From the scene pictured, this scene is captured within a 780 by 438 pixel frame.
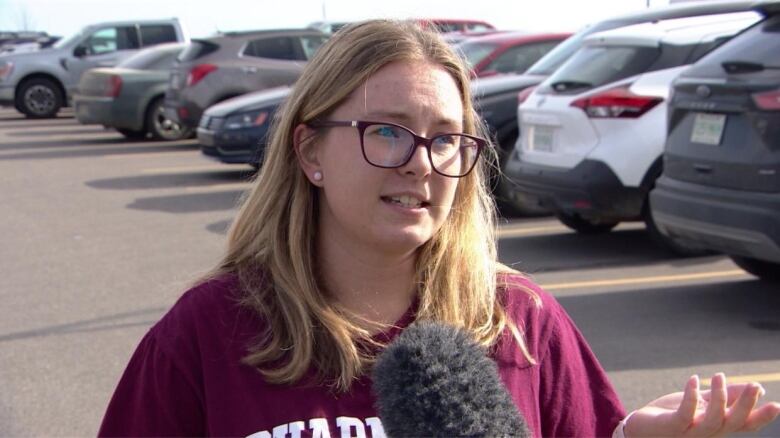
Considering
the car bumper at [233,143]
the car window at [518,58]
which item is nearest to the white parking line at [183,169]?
the car bumper at [233,143]

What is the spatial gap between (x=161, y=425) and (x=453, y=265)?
2.06 feet

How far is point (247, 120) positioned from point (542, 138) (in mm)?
4928

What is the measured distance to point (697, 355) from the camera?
5.43m

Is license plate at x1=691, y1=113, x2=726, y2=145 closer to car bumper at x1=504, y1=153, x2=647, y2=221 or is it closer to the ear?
car bumper at x1=504, y1=153, x2=647, y2=221

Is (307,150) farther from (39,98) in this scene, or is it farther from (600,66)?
(39,98)

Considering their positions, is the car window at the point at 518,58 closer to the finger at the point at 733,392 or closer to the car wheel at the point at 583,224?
the car wheel at the point at 583,224

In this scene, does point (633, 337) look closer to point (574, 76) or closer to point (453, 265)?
point (574, 76)

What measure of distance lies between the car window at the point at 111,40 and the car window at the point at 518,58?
1203cm

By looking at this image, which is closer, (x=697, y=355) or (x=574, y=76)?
(x=697, y=355)

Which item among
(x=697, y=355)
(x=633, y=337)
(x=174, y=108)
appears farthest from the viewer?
(x=174, y=108)

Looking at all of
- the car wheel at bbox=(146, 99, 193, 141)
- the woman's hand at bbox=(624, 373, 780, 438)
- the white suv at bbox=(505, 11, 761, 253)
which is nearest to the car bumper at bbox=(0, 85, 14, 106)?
the car wheel at bbox=(146, 99, 193, 141)

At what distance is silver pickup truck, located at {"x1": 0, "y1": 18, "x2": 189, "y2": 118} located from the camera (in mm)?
21609

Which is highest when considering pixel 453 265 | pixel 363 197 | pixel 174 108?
pixel 363 197

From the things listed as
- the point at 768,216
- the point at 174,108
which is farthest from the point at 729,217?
the point at 174,108
